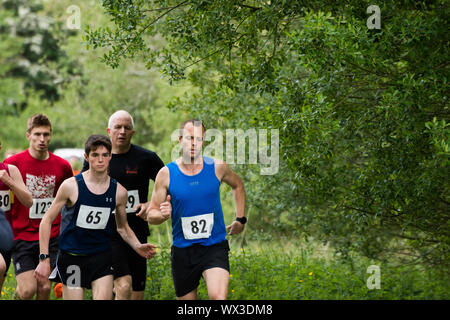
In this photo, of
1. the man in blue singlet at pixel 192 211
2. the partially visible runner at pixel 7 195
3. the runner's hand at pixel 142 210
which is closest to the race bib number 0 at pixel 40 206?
the partially visible runner at pixel 7 195

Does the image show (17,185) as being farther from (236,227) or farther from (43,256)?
(236,227)

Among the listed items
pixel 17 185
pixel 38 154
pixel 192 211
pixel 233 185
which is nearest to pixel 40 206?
pixel 38 154

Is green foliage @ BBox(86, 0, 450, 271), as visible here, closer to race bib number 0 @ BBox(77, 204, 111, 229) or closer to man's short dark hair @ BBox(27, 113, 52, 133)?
man's short dark hair @ BBox(27, 113, 52, 133)

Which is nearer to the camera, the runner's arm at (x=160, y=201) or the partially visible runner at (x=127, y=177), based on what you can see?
the runner's arm at (x=160, y=201)

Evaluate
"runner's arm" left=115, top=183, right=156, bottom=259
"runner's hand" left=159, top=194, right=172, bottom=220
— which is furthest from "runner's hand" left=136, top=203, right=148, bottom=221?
"runner's hand" left=159, top=194, right=172, bottom=220

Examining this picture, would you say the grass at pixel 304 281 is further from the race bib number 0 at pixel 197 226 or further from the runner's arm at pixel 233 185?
the race bib number 0 at pixel 197 226

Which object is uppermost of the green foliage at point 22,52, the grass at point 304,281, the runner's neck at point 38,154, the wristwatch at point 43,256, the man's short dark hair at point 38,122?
the green foliage at point 22,52

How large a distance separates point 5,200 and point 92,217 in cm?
136

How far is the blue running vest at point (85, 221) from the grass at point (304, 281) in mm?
2808

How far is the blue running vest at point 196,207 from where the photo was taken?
5688 millimetres

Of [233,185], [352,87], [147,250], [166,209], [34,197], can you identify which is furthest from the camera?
[34,197]

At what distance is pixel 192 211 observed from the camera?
5.69 metres
